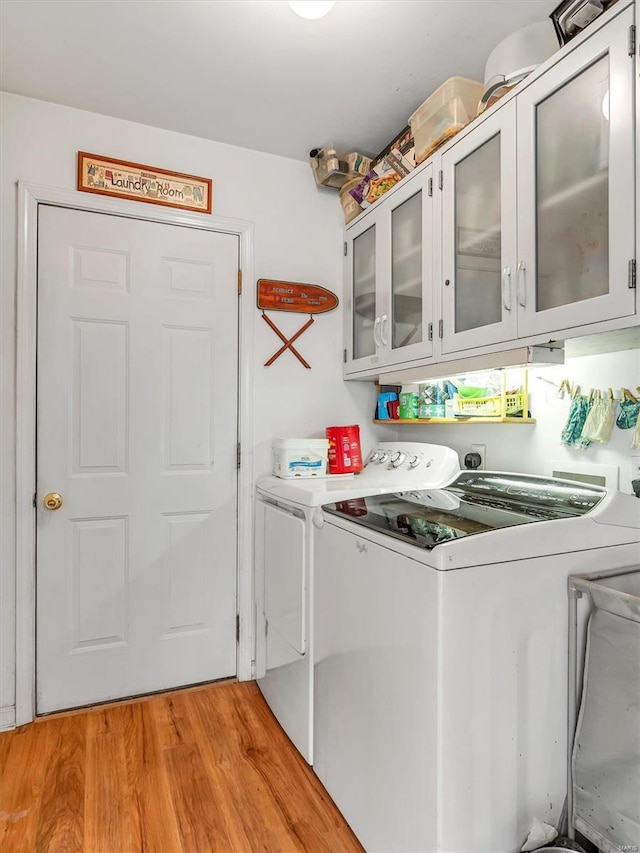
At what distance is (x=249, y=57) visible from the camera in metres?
1.77

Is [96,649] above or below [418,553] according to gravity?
below

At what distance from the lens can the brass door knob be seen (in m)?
2.03

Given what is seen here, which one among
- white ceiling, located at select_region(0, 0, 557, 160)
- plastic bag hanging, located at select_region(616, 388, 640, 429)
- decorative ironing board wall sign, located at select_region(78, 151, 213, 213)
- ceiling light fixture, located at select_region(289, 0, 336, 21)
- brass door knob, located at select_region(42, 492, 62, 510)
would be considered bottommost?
brass door knob, located at select_region(42, 492, 62, 510)

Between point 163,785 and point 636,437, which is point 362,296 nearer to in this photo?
point 636,437

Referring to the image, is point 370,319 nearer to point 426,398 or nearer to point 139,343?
point 426,398

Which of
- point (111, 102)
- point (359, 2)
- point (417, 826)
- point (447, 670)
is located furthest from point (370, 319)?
point (417, 826)

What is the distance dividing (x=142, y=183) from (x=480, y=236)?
1.50 metres

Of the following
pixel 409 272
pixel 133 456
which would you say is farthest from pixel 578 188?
pixel 133 456

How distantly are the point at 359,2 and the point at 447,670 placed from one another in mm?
1931

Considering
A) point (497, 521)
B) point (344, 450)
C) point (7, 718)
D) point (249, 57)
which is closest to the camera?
point (497, 521)

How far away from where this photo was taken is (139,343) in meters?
2.19

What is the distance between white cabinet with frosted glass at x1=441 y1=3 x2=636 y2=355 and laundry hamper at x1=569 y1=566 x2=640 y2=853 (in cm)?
70

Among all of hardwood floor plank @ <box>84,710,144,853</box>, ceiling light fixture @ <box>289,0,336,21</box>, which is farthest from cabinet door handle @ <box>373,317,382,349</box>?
hardwood floor plank @ <box>84,710,144,853</box>

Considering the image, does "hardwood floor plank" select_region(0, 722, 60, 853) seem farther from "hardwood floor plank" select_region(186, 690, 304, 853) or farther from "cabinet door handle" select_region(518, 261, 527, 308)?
"cabinet door handle" select_region(518, 261, 527, 308)
